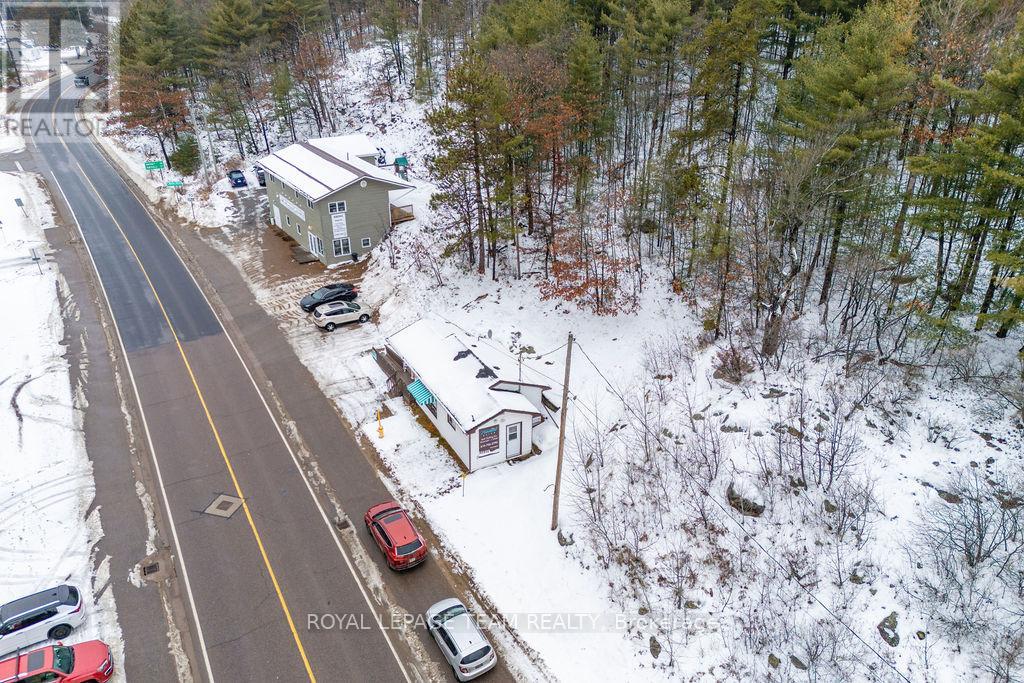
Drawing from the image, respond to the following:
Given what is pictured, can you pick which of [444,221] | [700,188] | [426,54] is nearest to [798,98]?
[700,188]

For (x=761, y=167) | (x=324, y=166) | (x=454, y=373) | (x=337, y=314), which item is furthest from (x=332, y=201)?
(x=761, y=167)

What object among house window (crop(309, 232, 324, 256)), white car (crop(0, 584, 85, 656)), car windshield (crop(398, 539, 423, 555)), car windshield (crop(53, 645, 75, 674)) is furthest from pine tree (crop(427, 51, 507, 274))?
car windshield (crop(53, 645, 75, 674))

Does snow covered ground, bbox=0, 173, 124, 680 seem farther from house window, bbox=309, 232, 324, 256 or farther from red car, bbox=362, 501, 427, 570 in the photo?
house window, bbox=309, 232, 324, 256

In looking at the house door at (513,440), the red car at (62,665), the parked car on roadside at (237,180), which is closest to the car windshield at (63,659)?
the red car at (62,665)

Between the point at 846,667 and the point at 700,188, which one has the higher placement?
the point at 700,188

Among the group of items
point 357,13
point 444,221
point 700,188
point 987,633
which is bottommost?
point 987,633

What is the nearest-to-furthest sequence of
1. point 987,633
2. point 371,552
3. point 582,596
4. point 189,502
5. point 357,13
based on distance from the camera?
point 987,633, point 582,596, point 371,552, point 189,502, point 357,13

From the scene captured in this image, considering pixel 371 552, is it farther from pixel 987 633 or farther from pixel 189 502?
pixel 987 633
